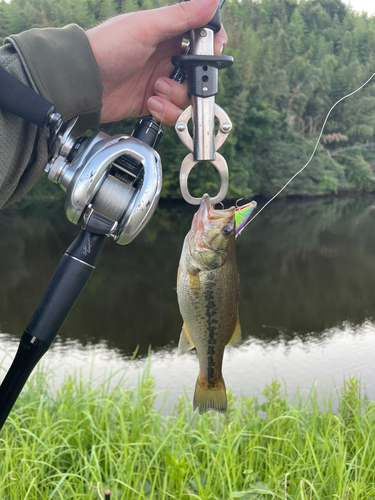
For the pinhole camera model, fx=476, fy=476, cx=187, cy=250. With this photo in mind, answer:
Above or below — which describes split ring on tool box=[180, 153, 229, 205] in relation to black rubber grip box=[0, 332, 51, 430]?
above

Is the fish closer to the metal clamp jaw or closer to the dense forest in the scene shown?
the metal clamp jaw

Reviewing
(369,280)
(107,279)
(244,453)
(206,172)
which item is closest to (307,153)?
(206,172)

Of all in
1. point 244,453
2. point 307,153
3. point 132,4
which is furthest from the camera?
point 132,4

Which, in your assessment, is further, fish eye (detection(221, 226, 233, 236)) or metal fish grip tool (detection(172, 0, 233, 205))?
fish eye (detection(221, 226, 233, 236))

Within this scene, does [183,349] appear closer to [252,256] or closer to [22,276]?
[22,276]

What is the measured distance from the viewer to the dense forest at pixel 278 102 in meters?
26.5

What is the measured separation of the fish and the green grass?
3.84 feet

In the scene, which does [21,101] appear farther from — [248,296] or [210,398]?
[248,296]

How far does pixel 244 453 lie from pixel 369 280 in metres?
10.5

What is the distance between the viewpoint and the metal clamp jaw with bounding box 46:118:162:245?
3.71 feet

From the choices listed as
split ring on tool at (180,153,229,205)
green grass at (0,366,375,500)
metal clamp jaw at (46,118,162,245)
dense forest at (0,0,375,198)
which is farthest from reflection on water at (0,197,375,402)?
dense forest at (0,0,375,198)

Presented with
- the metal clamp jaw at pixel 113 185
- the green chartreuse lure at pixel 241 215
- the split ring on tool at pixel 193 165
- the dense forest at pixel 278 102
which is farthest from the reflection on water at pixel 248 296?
the dense forest at pixel 278 102

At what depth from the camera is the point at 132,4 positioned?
102 ft

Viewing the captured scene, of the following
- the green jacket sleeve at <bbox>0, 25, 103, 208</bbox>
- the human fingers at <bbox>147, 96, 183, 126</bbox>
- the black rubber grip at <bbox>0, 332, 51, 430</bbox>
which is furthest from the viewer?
the human fingers at <bbox>147, 96, 183, 126</bbox>
